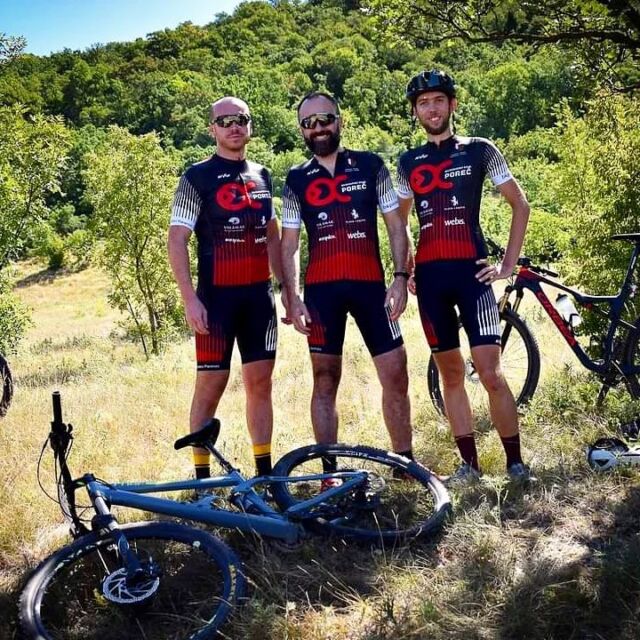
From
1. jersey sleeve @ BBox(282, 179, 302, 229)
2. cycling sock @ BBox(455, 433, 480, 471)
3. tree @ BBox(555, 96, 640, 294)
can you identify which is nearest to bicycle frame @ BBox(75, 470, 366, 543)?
cycling sock @ BBox(455, 433, 480, 471)

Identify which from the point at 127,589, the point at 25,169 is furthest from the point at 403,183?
the point at 25,169

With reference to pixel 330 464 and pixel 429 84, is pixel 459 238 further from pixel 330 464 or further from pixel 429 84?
pixel 330 464

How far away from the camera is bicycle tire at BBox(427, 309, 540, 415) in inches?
214

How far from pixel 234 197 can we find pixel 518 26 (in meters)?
2.90

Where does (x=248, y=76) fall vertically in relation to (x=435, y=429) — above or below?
above

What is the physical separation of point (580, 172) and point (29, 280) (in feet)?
213

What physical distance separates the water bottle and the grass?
0.64 m

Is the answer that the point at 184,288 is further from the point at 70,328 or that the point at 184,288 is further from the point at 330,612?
the point at 70,328

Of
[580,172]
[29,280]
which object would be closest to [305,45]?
[29,280]

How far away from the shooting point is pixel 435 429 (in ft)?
18.0

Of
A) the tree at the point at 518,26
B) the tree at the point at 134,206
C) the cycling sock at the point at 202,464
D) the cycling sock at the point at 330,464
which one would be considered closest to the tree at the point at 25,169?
the tree at the point at 134,206

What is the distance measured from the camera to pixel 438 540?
368 centimetres

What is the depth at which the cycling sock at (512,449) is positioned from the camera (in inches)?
174

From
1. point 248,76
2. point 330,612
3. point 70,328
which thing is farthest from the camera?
point 248,76
